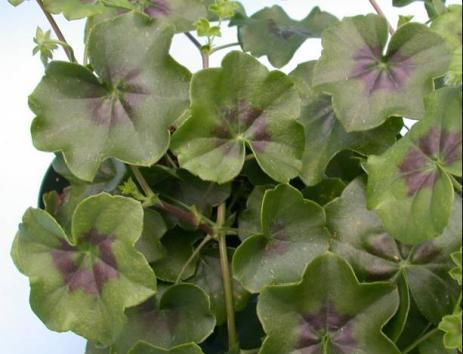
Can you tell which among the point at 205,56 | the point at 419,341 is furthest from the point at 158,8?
the point at 419,341

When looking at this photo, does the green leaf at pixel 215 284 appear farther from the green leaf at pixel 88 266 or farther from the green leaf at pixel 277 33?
the green leaf at pixel 277 33

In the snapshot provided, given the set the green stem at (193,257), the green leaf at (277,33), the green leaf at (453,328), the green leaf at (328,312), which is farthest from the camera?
the green leaf at (277,33)

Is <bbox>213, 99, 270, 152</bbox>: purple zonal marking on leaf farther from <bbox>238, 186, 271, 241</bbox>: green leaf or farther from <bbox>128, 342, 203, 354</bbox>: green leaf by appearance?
<bbox>128, 342, 203, 354</bbox>: green leaf

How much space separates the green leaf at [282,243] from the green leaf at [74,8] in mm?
268

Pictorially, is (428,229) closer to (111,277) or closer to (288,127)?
(288,127)

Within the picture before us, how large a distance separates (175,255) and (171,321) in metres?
0.08

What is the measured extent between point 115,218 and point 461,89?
12.9 inches

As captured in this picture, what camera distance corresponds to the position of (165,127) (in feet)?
2.35

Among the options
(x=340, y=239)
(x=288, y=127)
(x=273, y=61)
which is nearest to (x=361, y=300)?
(x=340, y=239)

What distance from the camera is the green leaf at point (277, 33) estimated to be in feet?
2.93

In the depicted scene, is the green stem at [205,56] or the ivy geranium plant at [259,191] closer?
the ivy geranium plant at [259,191]

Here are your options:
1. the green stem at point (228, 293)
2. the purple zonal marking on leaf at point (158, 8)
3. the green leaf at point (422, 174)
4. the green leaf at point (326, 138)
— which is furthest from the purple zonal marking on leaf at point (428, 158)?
the purple zonal marking on leaf at point (158, 8)

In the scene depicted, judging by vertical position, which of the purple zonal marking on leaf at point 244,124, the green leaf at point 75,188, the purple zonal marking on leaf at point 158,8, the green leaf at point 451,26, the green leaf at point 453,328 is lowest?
the green leaf at point 453,328

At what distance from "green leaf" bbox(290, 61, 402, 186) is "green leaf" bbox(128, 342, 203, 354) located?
20cm
